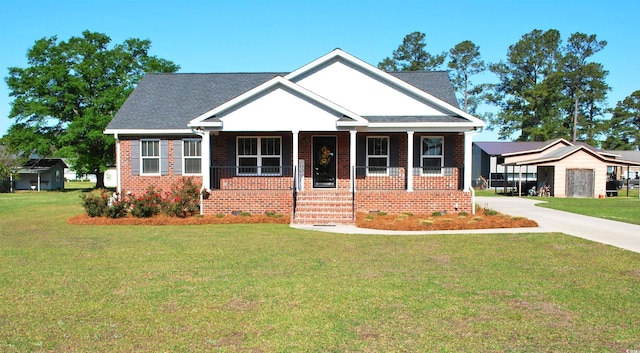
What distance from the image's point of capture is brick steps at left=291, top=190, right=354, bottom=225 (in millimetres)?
16141

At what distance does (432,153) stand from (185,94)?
1147 centimetres

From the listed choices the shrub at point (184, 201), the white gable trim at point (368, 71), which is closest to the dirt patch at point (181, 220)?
the shrub at point (184, 201)

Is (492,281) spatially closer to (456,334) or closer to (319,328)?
(456,334)

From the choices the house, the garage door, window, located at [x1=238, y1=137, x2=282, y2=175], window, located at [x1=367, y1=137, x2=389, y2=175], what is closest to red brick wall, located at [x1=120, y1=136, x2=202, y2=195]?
the house

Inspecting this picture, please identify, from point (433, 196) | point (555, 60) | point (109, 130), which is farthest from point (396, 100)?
point (555, 60)

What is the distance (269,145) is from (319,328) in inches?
603

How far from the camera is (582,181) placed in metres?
33.1

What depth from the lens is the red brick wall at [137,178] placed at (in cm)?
2077

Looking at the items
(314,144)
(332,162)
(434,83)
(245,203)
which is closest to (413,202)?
(332,162)

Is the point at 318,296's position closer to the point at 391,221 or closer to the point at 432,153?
the point at 391,221

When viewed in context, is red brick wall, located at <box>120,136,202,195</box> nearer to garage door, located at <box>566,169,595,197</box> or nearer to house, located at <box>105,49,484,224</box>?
house, located at <box>105,49,484,224</box>

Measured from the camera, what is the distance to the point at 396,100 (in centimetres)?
1995

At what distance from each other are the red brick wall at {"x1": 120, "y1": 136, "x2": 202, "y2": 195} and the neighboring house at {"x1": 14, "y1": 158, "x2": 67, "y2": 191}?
31485 millimetres

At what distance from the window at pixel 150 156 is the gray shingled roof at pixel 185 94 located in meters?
0.75
